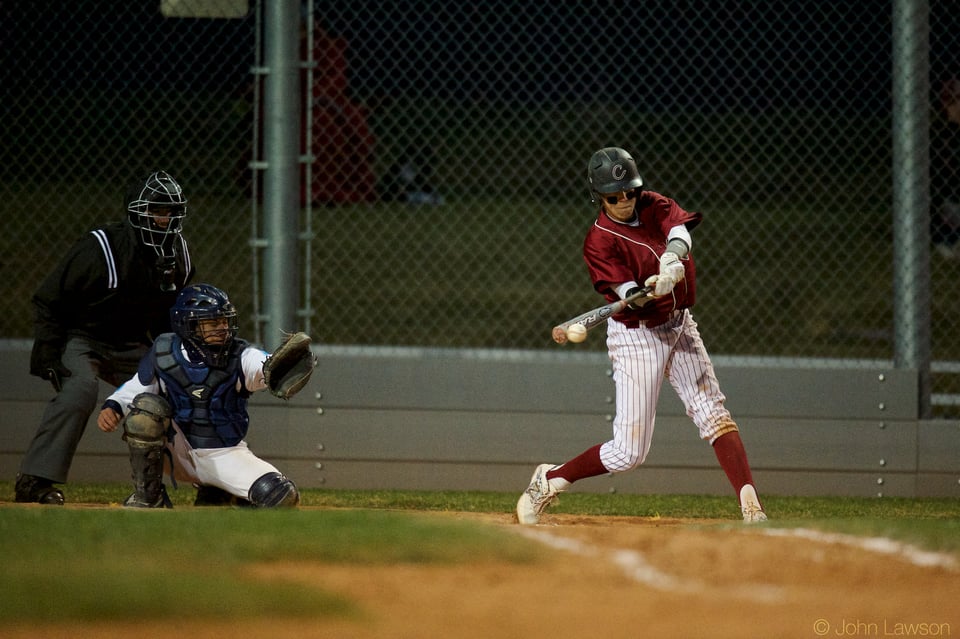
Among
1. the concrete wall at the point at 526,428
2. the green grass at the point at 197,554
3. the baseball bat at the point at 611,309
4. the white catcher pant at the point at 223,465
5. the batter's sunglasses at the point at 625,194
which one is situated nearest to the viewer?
the green grass at the point at 197,554

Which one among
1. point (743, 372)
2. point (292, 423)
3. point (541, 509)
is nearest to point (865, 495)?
point (743, 372)

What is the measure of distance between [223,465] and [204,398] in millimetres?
301

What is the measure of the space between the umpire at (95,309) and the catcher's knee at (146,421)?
59 centimetres

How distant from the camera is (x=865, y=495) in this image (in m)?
6.47

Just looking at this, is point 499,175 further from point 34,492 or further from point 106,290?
point 34,492

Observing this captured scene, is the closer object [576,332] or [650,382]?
[576,332]

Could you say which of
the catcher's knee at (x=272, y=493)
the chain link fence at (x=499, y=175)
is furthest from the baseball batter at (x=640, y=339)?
the chain link fence at (x=499, y=175)

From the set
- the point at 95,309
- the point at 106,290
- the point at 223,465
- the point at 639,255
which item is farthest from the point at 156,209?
the point at 639,255

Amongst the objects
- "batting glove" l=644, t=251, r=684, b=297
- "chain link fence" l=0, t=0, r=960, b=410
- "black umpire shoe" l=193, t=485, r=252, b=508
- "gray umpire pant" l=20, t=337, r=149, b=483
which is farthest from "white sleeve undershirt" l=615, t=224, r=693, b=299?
"chain link fence" l=0, t=0, r=960, b=410

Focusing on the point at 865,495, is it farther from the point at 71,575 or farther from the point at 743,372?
the point at 71,575

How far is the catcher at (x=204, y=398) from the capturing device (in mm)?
5004

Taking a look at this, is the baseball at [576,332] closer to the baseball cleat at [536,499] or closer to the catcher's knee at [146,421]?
the baseball cleat at [536,499]

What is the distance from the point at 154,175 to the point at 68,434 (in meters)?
1.26

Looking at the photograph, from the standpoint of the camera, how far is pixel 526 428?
652cm
